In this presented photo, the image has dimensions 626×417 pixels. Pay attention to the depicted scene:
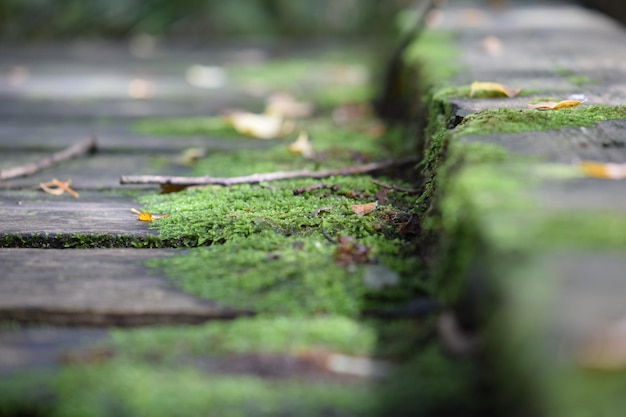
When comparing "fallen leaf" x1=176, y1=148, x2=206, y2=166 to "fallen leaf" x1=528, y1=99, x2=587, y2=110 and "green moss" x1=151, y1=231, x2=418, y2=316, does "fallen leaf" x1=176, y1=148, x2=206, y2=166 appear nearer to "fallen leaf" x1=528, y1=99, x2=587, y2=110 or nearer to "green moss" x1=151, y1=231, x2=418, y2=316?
"green moss" x1=151, y1=231, x2=418, y2=316

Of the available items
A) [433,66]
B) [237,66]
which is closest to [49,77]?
[237,66]

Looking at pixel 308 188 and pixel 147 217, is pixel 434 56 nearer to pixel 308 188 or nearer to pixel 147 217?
pixel 308 188

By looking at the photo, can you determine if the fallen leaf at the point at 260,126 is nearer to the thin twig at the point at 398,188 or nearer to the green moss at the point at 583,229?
the thin twig at the point at 398,188

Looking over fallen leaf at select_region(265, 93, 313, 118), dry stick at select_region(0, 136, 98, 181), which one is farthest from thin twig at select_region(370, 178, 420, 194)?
fallen leaf at select_region(265, 93, 313, 118)

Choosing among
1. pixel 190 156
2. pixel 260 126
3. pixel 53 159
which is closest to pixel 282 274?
pixel 190 156

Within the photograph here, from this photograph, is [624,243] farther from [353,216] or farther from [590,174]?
[353,216]
